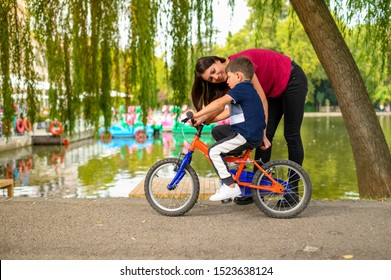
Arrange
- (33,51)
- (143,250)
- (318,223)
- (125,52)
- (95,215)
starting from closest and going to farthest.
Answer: (143,250)
(318,223)
(95,215)
(125,52)
(33,51)

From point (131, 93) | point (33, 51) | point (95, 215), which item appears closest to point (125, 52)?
point (131, 93)

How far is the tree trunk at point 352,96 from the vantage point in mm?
6316

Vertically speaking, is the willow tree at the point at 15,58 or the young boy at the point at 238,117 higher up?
the willow tree at the point at 15,58

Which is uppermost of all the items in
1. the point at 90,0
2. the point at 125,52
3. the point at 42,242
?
the point at 90,0

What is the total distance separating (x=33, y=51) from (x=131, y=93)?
4.09 ft

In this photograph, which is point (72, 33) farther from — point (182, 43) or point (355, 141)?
point (355, 141)

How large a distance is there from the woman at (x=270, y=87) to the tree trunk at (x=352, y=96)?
1332 mm

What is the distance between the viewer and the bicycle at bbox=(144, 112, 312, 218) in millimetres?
4746

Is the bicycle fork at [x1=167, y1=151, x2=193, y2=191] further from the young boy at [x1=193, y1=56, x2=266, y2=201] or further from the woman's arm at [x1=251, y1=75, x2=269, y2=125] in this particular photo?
the woman's arm at [x1=251, y1=75, x2=269, y2=125]

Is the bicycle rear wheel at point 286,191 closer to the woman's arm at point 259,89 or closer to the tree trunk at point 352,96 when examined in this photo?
the woman's arm at point 259,89

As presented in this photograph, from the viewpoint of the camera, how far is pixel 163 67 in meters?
6.34

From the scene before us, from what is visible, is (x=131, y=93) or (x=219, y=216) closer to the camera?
(x=219, y=216)

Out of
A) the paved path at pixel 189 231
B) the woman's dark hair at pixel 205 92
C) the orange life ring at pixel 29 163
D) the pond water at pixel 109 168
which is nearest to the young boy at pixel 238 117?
the woman's dark hair at pixel 205 92

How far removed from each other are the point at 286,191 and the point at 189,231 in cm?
94
